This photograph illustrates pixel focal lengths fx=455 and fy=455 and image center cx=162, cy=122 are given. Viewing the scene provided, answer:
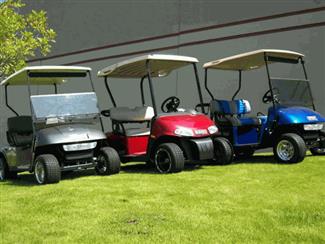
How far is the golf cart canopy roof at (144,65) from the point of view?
8.26 m

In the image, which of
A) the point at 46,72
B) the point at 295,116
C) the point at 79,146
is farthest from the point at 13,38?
the point at 295,116

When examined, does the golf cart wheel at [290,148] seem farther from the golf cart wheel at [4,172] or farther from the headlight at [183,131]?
the golf cart wheel at [4,172]

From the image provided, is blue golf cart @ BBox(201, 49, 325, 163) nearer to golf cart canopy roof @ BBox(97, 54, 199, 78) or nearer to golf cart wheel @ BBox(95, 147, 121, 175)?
golf cart canopy roof @ BBox(97, 54, 199, 78)

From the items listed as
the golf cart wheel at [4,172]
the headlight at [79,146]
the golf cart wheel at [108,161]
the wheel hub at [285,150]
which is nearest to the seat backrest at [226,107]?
the wheel hub at [285,150]

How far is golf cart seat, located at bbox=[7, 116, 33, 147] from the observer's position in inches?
348

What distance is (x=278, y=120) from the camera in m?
8.44

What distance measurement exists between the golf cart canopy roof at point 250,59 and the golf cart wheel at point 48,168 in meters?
4.17

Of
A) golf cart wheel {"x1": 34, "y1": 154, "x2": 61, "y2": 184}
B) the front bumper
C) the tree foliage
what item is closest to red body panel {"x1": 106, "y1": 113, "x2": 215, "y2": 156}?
the front bumper

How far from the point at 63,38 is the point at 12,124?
36.4 ft

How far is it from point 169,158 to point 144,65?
2.30m

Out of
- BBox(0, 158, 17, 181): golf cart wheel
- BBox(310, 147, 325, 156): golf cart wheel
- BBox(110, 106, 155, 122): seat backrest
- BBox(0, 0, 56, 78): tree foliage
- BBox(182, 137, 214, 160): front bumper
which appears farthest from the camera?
BBox(0, 0, 56, 78): tree foliage

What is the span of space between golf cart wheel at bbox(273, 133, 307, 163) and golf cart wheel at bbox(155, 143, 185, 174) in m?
1.98

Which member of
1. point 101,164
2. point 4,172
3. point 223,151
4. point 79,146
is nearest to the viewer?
point 79,146

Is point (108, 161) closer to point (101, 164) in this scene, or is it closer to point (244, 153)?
point (101, 164)
